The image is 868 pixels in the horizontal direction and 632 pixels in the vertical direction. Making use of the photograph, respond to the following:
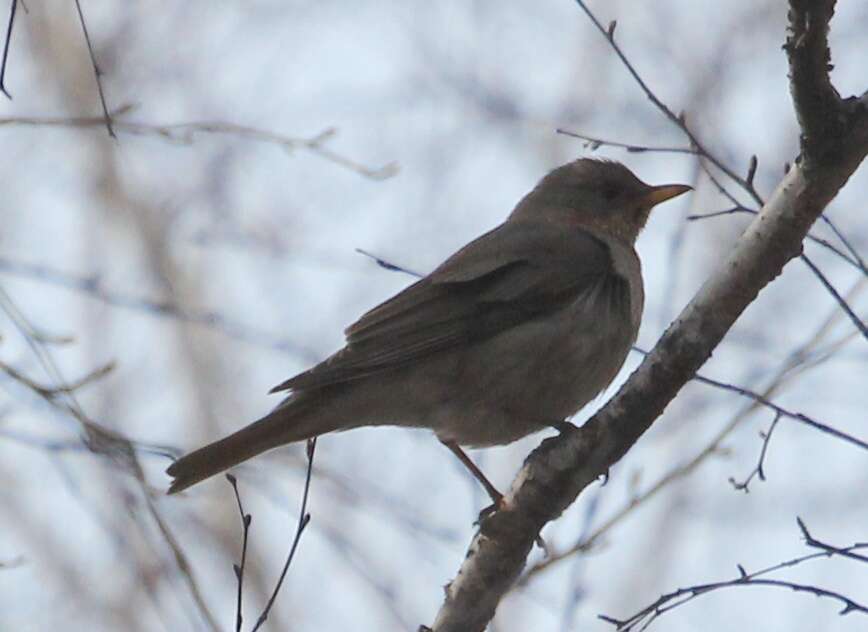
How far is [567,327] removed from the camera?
5621 mm

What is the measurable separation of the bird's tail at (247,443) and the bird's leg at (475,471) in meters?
0.68

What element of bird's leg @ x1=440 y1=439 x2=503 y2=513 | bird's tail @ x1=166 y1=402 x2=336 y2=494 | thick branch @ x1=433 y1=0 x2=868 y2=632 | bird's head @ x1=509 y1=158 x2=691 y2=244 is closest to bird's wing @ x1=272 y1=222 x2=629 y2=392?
bird's tail @ x1=166 y1=402 x2=336 y2=494

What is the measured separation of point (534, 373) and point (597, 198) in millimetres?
1689

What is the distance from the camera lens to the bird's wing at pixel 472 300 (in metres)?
5.56

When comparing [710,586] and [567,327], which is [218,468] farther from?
[710,586]

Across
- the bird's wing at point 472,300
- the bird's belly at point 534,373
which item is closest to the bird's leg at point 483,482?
the bird's belly at point 534,373

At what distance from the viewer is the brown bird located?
544 cm

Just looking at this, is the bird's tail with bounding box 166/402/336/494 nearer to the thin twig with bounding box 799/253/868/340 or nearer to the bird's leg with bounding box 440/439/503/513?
the bird's leg with bounding box 440/439/503/513

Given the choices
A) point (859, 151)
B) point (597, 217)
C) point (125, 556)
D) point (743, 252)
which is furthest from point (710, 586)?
point (125, 556)

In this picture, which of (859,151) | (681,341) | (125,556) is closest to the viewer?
(859,151)

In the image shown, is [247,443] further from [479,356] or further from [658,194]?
[658,194]

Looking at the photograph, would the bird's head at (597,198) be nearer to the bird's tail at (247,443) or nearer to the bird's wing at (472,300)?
the bird's wing at (472,300)

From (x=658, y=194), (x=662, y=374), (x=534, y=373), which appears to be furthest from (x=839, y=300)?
(x=658, y=194)

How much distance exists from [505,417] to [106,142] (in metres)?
6.62
